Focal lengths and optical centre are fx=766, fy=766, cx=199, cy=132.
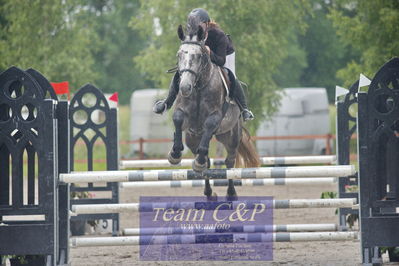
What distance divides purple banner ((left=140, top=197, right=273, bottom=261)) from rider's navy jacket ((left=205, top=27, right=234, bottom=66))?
4.35ft

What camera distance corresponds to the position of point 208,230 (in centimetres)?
618

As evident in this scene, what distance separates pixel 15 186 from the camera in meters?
5.71

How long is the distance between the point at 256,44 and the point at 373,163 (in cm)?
1366

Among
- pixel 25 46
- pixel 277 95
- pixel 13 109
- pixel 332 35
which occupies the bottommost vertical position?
pixel 13 109

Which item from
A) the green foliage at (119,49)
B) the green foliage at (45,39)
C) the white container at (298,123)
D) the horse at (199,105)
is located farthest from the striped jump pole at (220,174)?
the green foliage at (119,49)

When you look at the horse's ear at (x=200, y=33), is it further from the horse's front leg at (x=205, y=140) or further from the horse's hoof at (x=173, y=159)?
the horse's hoof at (x=173, y=159)

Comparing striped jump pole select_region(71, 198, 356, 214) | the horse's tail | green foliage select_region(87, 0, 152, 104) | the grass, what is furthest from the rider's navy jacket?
green foliage select_region(87, 0, 152, 104)

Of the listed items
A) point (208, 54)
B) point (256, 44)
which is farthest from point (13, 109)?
point (256, 44)

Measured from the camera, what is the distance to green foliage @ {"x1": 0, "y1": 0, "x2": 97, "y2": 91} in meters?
20.3

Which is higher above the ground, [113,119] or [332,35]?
[332,35]

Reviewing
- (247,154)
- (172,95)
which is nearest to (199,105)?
(172,95)

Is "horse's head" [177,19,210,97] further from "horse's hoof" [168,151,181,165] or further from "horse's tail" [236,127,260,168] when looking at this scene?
"horse's tail" [236,127,260,168]

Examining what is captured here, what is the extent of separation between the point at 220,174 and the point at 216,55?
159 centimetres

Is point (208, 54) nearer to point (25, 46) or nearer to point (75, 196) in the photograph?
point (75, 196)
